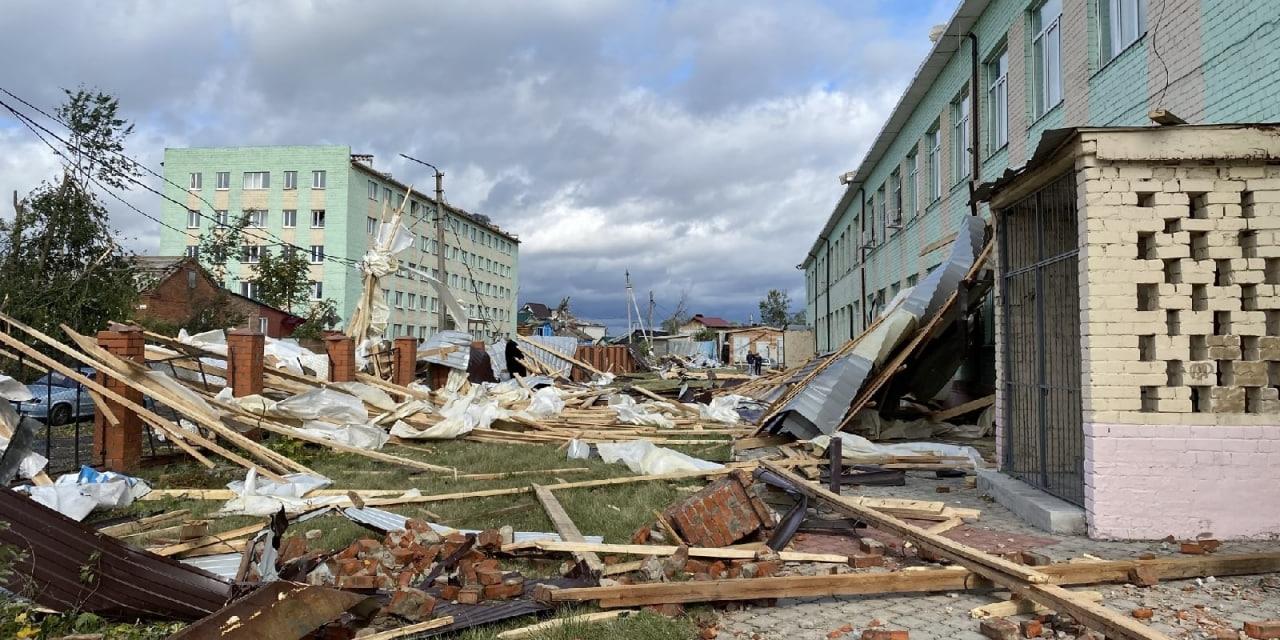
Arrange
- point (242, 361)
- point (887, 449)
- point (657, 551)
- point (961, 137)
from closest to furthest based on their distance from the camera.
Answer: point (657, 551), point (887, 449), point (242, 361), point (961, 137)

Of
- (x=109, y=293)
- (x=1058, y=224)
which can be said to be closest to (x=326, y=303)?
(x=109, y=293)

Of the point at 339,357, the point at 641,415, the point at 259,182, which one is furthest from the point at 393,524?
the point at 259,182

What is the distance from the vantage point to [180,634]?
324 cm

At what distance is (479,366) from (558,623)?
18.7 metres

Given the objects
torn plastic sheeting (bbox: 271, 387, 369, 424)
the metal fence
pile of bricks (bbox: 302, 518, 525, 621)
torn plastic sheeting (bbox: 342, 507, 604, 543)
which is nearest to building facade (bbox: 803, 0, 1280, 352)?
torn plastic sheeting (bbox: 342, 507, 604, 543)

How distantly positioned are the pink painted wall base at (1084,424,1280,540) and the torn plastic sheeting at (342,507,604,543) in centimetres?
372

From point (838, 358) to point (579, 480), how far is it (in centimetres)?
481

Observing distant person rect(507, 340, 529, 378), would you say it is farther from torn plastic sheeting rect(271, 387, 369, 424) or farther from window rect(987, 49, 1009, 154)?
window rect(987, 49, 1009, 154)

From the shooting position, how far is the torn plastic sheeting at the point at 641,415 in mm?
14255

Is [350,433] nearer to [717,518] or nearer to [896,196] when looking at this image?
[717,518]

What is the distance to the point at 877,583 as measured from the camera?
4355mm

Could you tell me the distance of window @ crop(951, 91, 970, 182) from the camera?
48.9ft

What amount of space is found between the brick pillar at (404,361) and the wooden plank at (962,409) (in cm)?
1185

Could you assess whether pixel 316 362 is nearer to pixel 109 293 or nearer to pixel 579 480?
pixel 109 293
